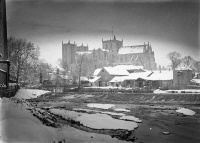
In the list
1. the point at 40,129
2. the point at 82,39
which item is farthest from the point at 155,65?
the point at 40,129

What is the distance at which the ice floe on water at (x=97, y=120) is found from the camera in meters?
7.37

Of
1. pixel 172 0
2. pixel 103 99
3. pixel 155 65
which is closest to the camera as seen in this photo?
pixel 172 0

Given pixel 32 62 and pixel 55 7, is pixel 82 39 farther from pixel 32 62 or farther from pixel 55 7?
pixel 32 62

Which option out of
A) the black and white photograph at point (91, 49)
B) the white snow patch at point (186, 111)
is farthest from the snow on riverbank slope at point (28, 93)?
the white snow patch at point (186, 111)

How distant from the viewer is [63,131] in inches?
271

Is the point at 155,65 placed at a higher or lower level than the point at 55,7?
lower

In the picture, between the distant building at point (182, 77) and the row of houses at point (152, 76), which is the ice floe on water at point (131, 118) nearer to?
the row of houses at point (152, 76)

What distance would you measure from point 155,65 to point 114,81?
17.5 ft

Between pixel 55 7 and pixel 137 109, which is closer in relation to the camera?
pixel 55 7

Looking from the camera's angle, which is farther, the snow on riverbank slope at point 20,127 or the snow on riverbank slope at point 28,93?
the snow on riverbank slope at point 28,93

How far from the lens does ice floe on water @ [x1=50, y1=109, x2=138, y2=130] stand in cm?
737

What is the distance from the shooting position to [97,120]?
8039mm

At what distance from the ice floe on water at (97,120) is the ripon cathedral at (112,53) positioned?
6.23 feet

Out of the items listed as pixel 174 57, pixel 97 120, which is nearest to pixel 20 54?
pixel 97 120
